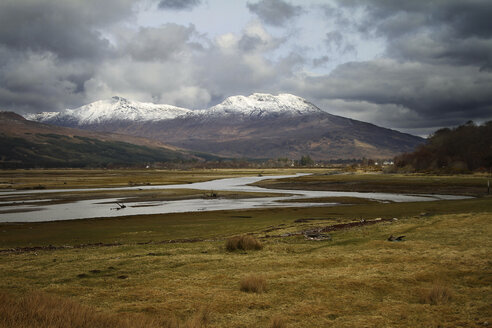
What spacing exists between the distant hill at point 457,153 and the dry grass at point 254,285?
394 ft

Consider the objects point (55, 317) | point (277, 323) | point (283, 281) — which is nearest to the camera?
point (55, 317)

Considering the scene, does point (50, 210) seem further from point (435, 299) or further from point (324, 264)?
point (435, 299)

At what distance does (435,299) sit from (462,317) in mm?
1096

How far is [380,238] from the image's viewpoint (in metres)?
21.4

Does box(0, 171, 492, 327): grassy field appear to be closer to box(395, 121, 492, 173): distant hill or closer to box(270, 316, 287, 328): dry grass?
box(270, 316, 287, 328): dry grass

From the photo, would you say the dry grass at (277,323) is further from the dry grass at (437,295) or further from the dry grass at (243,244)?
the dry grass at (243,244)

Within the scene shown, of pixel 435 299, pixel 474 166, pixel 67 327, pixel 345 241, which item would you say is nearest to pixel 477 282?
pixel 435 299

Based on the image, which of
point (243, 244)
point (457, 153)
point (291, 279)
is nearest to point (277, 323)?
point (291, 279)

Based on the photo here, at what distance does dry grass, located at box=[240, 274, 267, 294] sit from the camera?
39.9 ft

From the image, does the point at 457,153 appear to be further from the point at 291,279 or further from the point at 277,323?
the point at 277,323

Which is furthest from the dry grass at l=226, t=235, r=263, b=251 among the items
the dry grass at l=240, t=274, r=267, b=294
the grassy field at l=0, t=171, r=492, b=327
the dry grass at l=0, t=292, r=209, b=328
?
the dry grass at l=0, t=292, r=209, b=328

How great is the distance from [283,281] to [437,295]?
15.5 feet

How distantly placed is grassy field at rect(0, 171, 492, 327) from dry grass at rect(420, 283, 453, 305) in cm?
3

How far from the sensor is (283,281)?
13227 mm
